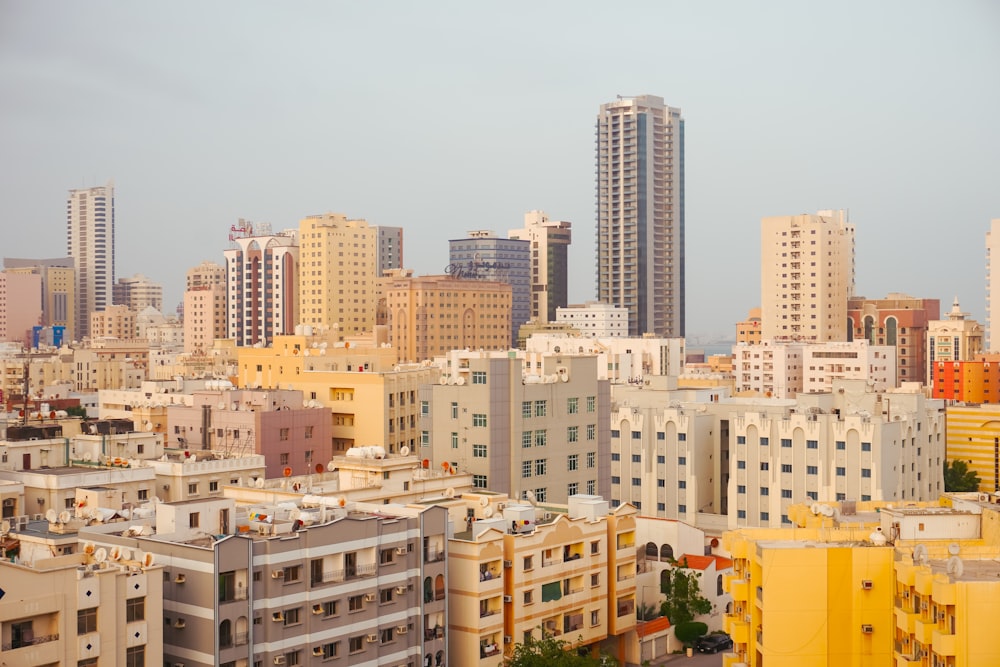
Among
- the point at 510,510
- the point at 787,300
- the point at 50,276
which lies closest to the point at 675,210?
the point at 787,300

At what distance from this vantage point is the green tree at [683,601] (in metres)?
23.6

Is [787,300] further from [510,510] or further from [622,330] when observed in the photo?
[510,510]

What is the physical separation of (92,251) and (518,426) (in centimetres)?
6867

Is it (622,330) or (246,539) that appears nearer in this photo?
(246,539)

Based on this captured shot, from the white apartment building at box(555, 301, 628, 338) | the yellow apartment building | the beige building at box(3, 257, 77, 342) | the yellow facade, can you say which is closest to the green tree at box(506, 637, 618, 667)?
the yellow apartment building

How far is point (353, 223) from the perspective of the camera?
7075 centimetres

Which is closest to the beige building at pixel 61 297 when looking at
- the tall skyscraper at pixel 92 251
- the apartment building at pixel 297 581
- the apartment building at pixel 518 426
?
the tall skyscraper at pixel 92 251

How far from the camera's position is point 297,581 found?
16266mm

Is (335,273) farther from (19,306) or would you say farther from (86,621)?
(86,621)

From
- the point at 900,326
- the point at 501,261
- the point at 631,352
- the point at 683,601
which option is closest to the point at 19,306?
the point at 631,352

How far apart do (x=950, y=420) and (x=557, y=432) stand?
24311mm

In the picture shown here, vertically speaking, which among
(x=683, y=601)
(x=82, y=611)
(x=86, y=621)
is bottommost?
(x=683, y=601)

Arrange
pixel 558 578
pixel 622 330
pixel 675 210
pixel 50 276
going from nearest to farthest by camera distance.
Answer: pixel 558 578
pixel 50 276
pixel 622 330
pixel 675 210

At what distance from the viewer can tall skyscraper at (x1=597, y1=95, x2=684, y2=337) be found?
3834 inches
